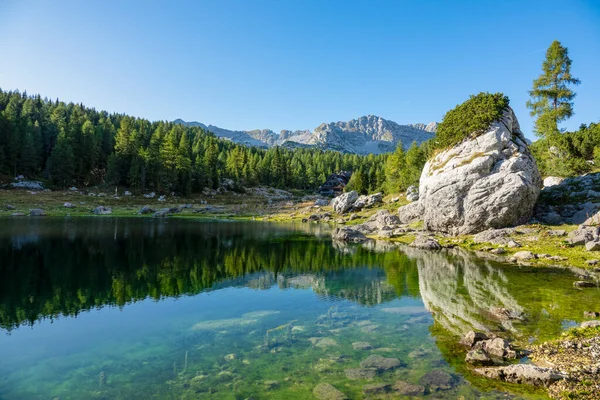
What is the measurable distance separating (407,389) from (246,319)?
1178 cm

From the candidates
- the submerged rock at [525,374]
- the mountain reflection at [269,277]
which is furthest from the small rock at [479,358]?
the mountain reflection at [269,277]

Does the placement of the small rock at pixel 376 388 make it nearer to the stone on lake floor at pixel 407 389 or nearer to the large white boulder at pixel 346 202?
the stone on lake floor at pixel 407 389

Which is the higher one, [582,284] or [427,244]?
[427,244]

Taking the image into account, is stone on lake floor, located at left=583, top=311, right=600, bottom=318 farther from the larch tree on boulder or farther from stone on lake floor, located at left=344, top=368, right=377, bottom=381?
the larch tree on boulder

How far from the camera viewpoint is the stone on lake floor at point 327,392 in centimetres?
1229

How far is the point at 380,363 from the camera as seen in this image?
49.6ft

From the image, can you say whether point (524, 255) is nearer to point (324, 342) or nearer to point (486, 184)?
point (486, 184)

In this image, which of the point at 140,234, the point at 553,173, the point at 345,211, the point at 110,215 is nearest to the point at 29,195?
the point at 110,215

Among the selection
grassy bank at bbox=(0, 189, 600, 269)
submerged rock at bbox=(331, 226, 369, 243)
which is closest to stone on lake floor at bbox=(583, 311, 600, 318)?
grassy bank at bbox=(0, 189, 600, 269)

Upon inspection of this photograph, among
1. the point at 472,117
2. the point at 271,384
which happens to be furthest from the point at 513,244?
the point at 271,384

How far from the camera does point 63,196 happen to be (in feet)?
338

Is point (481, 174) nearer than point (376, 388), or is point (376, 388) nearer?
point (376, 388)

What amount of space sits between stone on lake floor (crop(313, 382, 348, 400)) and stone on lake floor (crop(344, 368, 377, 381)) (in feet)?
3.93

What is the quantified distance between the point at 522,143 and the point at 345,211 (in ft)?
180
